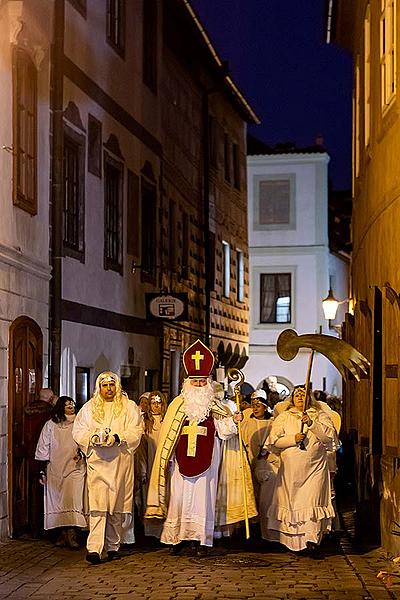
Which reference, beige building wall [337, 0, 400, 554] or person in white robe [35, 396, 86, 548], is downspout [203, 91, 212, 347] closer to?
beige building wall [337, 0, 400, 554]

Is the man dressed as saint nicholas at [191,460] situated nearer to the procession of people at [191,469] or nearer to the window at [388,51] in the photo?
the procession of people at [191,469]

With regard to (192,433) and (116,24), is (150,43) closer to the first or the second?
(116,24)

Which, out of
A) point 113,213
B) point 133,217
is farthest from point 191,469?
point 133,217

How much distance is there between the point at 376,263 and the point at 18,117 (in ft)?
15.3

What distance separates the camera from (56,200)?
17.3 m

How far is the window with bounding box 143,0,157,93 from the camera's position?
24594 mm

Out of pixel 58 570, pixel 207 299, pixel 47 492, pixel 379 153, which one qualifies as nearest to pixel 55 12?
pixel 379 153

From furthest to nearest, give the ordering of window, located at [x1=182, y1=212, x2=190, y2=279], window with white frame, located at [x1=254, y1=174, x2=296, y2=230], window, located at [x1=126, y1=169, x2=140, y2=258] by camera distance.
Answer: window with white frame, located at [x1=254, y1=174, x2=296, y2=230], window, located at [x1=182, y1=212, x2=190, y2=279], window, located at [x1=126, y1=169, x2=140, y2=258]

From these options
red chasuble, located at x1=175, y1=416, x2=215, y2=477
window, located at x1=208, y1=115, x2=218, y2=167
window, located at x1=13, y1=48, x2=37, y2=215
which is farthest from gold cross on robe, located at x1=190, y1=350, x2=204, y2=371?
window, located at x1=208, y1=115, x2=218, y2=167

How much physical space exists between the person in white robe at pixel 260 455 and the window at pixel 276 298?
2911cm

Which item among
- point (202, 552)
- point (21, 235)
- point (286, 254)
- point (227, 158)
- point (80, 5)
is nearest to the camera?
point (202, 552)

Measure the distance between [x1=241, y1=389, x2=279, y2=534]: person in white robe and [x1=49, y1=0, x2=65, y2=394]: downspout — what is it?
2.63 metres

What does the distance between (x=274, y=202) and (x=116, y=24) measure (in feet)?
81.7

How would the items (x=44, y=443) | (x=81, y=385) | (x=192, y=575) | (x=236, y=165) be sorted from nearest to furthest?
1. (x=192, y=575)
2. (x=44, y=443)
3. (x=81, y=385)
4. (x=236, y=165)
